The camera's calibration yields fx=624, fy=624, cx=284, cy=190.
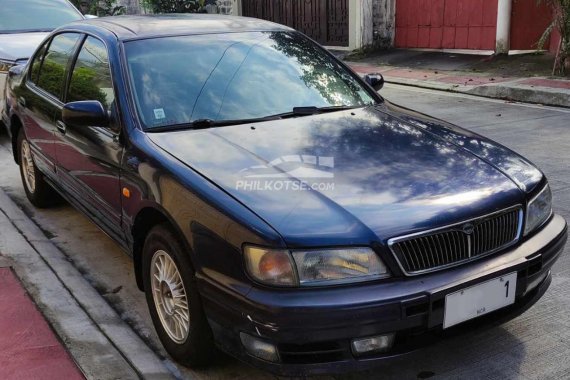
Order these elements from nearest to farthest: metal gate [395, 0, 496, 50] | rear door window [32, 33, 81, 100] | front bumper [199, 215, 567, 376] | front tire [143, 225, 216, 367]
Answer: front bumper [199, 215, 567, 376] → front tire [143, 225, 216, 367] → rear door window [32, 33, 81, 100] → metal gate [395, 0, 496, 50]

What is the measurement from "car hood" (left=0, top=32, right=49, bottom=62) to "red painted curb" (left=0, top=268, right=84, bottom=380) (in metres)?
4.51

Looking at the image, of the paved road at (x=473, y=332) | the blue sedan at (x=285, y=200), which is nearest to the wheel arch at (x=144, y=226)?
the blue sedan at (x=285, y=200)

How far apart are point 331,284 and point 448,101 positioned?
7803 millimetres

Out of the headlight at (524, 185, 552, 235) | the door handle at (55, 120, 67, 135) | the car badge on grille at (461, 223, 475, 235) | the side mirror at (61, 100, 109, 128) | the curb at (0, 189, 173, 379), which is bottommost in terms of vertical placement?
the curb at (0, 189, 173, 379)

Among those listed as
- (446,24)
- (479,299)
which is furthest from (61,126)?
(446,24)

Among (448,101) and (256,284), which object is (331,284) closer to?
(256,284)

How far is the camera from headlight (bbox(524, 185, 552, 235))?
9.34ft

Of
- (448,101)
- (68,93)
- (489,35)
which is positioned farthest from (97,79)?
(489,35)

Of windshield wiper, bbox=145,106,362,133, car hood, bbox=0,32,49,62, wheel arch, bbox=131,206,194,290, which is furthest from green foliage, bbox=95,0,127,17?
wheel arch, bbox=131,206,194,290

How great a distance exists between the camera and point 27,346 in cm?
325

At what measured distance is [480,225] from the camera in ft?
8.58

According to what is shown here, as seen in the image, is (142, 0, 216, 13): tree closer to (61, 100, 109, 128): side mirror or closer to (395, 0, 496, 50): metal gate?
(395, 0, 496, 50): metal gate

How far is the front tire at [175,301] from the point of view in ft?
8.99

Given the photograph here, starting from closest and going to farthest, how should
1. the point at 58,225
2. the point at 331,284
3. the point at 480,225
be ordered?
the point at 331,284 → the point at 480,225 → the point at 58,225
